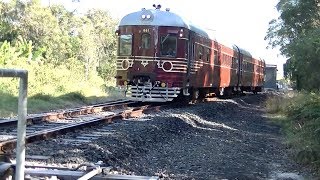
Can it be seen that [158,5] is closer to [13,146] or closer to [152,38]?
[152,38]

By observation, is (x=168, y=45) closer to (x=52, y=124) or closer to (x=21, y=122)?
(x=52, y=124)

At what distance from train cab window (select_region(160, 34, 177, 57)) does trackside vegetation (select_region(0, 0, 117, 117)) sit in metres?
4.34

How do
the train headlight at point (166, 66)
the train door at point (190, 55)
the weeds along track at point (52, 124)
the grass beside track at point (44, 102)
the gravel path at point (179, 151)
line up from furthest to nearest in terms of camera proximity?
the train door at point (190, 55), the train headlight at point (166, 66), the grass beside track at point (44, 102), the weeds along track at point (52, 124), the gravel path at point (179, 151)

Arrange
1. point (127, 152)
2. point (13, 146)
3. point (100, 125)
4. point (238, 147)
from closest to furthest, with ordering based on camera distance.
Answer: point (13, 146), point (127, 152), point (238, 147), point (100, 125)

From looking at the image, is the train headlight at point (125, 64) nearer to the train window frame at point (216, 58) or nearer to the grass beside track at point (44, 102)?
the grass beside track at point (44, 102)

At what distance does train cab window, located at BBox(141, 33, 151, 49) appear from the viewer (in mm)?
17203

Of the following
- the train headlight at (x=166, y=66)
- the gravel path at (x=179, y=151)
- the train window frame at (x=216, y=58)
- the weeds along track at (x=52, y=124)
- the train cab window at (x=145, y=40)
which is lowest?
the gravel path at (x=179, y=151)

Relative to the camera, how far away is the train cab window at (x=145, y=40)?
56.4 feet

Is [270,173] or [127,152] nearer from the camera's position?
[270,173]

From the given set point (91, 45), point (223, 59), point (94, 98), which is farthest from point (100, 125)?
point (91, 45)

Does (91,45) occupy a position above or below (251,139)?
above

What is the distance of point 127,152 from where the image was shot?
320 inches

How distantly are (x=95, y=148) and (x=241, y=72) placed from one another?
2304 centimetres

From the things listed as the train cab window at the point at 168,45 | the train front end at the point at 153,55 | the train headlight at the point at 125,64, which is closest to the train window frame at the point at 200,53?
the train front end at the point at 153,55
